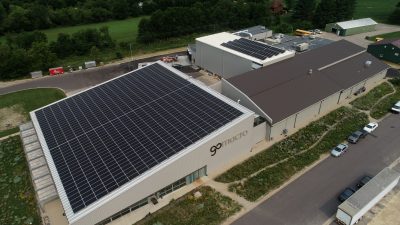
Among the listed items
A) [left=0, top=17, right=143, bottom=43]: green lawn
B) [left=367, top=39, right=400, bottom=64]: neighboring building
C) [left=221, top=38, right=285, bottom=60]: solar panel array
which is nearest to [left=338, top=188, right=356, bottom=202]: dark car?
[left=221, top=38, right=285, bottom=60]: solar panel array

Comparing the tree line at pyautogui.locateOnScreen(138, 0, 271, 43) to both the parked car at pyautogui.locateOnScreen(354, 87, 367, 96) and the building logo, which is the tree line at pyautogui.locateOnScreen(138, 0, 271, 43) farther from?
the building logo

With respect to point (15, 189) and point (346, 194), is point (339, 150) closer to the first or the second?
point (346, 194)

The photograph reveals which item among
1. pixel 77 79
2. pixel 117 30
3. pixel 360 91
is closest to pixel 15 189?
pixel 77 79

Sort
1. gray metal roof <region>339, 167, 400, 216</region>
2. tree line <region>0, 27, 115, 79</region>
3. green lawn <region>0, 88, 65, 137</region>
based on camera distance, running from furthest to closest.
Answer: tree line <region>0, 27, 115, 79</region> → green lawn <region>0, 88, 65, 137</region> → gray metal roof <region>339, 167, 400, 216</region>

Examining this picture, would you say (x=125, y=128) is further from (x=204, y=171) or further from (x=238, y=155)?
(x=238, y=155)

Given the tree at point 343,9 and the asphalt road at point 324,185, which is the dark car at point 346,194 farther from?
the tree at point 343,9

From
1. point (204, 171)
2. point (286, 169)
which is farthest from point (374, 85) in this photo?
point (204, 171)
